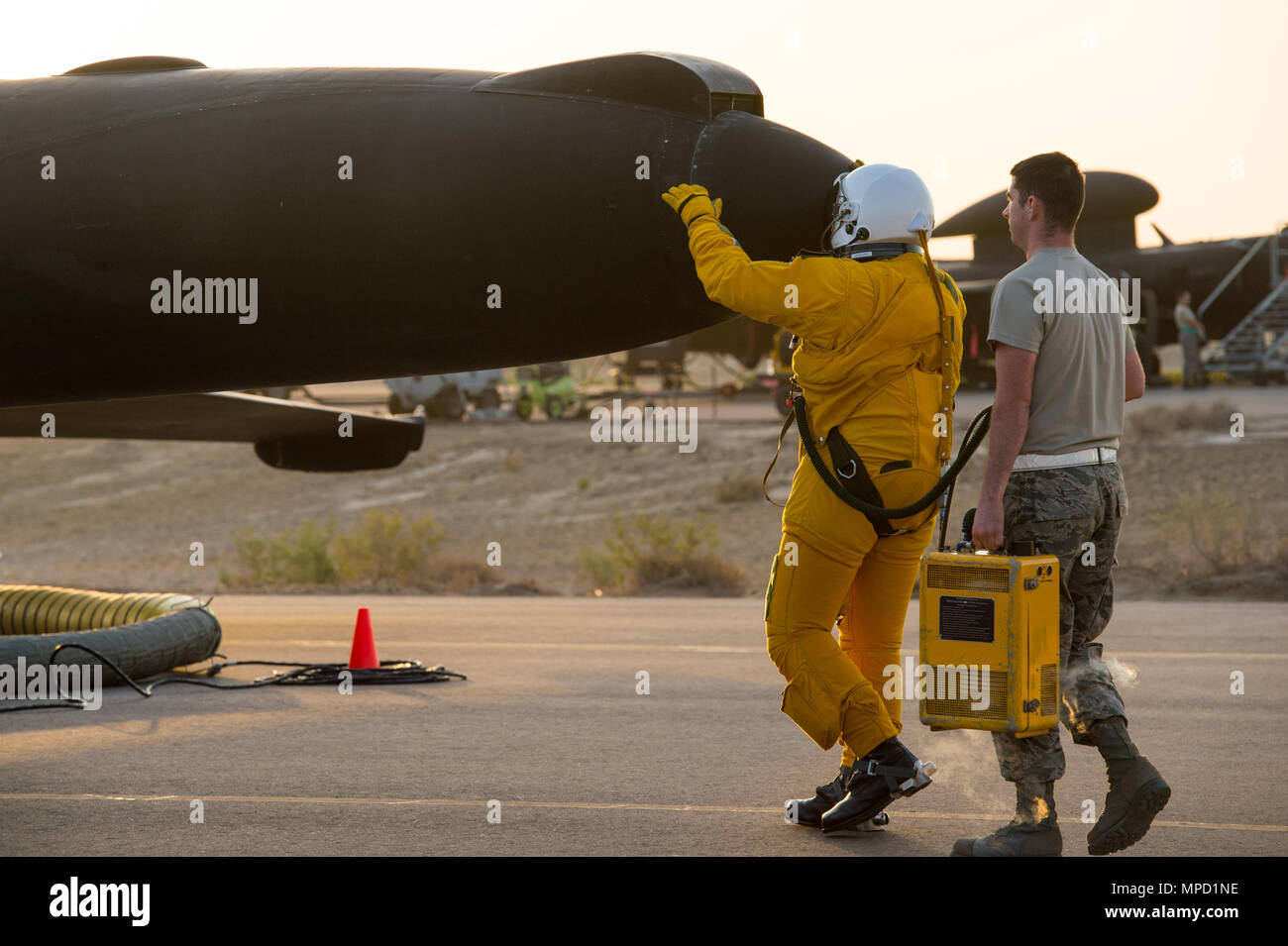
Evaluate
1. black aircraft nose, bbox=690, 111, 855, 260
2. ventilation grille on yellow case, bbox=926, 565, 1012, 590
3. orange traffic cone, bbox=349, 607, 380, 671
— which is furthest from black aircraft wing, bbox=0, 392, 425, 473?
ventilation grille on yellow case, bbox=926, 565, 1012, 590

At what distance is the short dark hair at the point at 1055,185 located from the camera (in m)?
4.94

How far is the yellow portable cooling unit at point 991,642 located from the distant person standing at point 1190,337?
31.4 m

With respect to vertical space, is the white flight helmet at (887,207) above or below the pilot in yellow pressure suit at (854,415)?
above

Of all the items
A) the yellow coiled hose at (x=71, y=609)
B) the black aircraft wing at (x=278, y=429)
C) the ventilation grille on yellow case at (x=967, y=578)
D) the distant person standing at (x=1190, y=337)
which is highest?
the distant person standing at (x=1190, y=337)

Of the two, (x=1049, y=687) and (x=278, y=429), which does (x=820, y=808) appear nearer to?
(x=1049, y=687)

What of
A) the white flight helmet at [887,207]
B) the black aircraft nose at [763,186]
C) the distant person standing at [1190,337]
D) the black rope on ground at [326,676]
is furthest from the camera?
the distant person standing at [1190,337]

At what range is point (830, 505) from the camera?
5168mm

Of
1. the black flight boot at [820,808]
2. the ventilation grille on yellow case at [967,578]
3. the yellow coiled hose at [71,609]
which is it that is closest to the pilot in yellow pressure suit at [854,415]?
the black flight boot at [820,808]

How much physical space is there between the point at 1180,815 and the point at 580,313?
114 inches

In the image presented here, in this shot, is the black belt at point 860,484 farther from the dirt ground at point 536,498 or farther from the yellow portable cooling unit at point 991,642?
the dirt ground at point 536,498

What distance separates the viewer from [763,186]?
5.68 meters

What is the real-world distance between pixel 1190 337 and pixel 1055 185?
31.3 m

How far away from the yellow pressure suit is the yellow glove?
0.09 meters

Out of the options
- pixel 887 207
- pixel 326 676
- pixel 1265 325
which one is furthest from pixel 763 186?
pixel 1265 325
